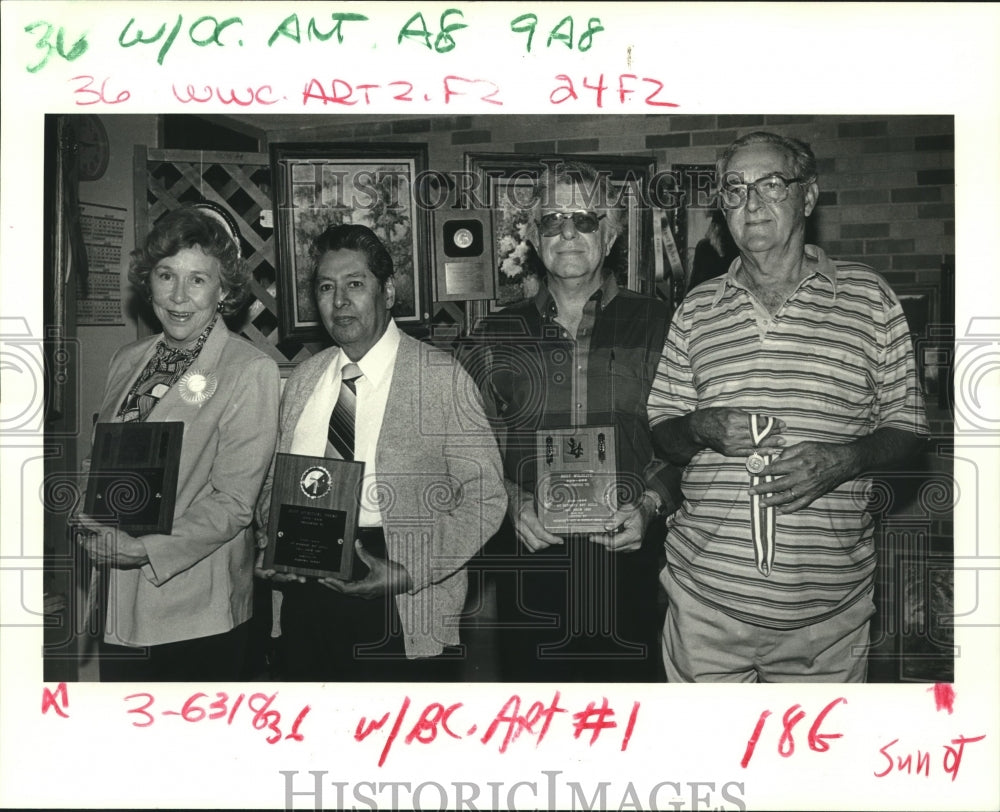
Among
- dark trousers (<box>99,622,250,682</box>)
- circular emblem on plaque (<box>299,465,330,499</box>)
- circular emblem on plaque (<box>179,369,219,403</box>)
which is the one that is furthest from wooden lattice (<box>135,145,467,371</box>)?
dark trousers (<box>99,622,250,682</box>)

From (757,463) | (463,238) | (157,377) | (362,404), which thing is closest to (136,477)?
(157,377)

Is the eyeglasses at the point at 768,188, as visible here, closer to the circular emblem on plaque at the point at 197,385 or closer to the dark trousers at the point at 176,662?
the circular emblem on plaque at the point at 197,385

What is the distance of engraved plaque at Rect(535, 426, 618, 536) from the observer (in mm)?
2258

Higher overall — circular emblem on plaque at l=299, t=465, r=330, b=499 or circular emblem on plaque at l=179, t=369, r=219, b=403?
circular emblem on plaque at l=179, t=369, r=219, b=403

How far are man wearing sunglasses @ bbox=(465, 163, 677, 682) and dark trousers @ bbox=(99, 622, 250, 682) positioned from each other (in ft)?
2.01

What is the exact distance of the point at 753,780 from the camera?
7.20 feet

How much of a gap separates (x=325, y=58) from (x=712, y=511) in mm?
A: 1302

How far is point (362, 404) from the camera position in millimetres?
2287

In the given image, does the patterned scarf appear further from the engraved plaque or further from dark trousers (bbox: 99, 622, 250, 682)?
the engraved plaque

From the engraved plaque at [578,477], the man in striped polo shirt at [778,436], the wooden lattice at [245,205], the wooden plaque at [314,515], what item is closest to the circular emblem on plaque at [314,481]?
the wooden plaque at [314,515]

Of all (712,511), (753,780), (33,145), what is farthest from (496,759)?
(33,145)

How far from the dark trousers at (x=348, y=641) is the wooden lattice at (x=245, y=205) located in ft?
1.63

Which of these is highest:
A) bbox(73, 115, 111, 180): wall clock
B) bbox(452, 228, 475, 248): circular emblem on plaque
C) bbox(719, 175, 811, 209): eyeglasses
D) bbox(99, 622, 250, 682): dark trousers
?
bbox(73, 115, 111, 180): wall clock

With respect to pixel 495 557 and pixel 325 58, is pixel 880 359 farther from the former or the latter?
pixel 325 58
